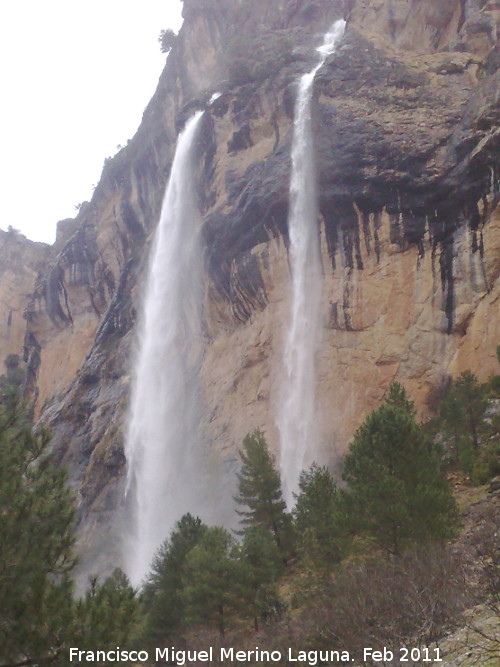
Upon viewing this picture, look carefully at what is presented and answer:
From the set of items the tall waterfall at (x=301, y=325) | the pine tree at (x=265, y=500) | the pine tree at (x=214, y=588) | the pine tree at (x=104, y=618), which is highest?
the tall waterfall at (x=301, y=325)

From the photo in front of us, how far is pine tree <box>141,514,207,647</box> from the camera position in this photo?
15.9 meters

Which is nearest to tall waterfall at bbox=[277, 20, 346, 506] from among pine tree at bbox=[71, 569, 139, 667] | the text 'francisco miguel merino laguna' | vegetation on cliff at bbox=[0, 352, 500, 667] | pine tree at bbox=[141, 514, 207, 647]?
vegetation on cliff at bbox=[0, 352, 500, 667]

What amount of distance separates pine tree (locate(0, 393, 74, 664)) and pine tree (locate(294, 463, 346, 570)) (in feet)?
22.5

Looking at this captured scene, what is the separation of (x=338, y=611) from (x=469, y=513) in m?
6.30

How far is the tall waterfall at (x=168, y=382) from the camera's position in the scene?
29922 mm

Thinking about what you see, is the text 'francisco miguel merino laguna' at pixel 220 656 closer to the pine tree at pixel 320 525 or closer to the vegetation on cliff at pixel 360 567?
the vegetation on cliff at pixel 360 567

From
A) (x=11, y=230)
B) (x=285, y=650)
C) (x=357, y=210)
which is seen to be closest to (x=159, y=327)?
(x=357, y=210)

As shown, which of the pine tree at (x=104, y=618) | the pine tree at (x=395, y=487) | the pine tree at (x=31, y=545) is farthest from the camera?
the pine tree at (x=395, y=487)

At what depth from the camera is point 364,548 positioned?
1362cm

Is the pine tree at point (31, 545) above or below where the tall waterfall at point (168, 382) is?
below

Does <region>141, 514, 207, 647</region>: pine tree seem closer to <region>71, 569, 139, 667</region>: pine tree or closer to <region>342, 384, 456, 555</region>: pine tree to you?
<region>342, 384, 456, 555</region>: pine tree

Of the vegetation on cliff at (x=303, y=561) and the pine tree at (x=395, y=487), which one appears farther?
the pine tree at (x=395, y=487)

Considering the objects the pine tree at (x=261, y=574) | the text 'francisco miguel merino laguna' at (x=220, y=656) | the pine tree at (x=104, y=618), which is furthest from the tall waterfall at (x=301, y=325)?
the pine tree at (x=104, y=618)

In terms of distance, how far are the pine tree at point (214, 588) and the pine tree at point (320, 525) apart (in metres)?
1.70
